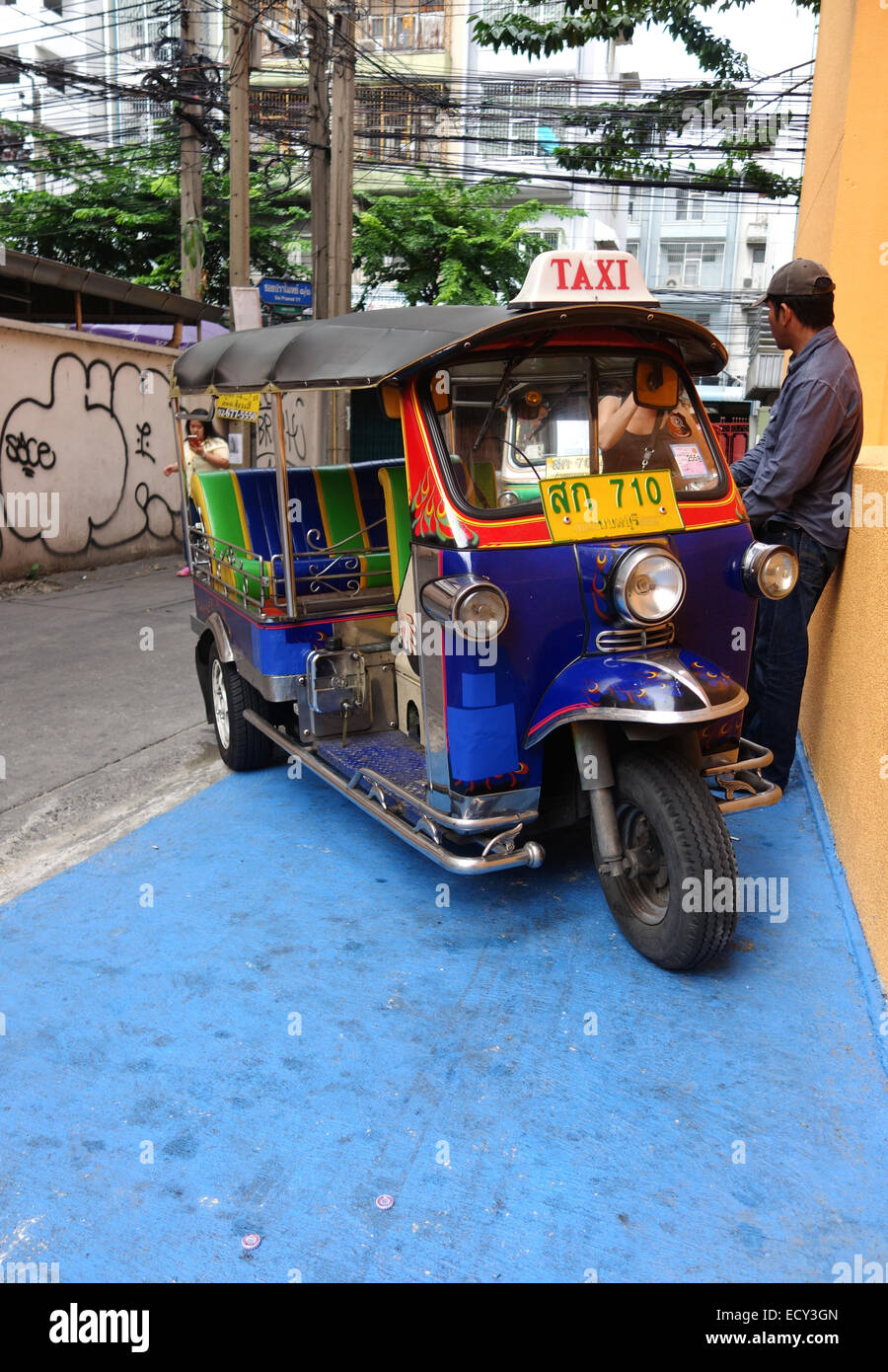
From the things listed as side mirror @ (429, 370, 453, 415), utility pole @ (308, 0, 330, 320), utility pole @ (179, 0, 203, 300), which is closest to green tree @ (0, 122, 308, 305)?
utility pole @ (179, 0, 203, 300)

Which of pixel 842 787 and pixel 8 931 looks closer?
pixel 8 931

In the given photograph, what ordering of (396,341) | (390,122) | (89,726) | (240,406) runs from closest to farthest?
(396,341) < (240,406) < (89,726) < (390,122)

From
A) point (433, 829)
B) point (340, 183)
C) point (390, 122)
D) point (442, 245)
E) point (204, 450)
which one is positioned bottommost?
point (433, 829)

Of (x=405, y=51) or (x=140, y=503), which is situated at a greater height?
(x=405, y=51)

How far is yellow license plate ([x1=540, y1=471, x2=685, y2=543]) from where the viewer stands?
358cm

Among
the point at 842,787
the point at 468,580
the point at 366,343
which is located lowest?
the point at 842,787

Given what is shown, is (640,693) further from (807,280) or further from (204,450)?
→ (204,450)

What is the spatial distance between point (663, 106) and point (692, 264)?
2864cm

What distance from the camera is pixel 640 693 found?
10.7 feet

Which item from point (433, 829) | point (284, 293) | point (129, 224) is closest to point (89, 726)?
point (433, 829)

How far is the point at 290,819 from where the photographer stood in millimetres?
4918
